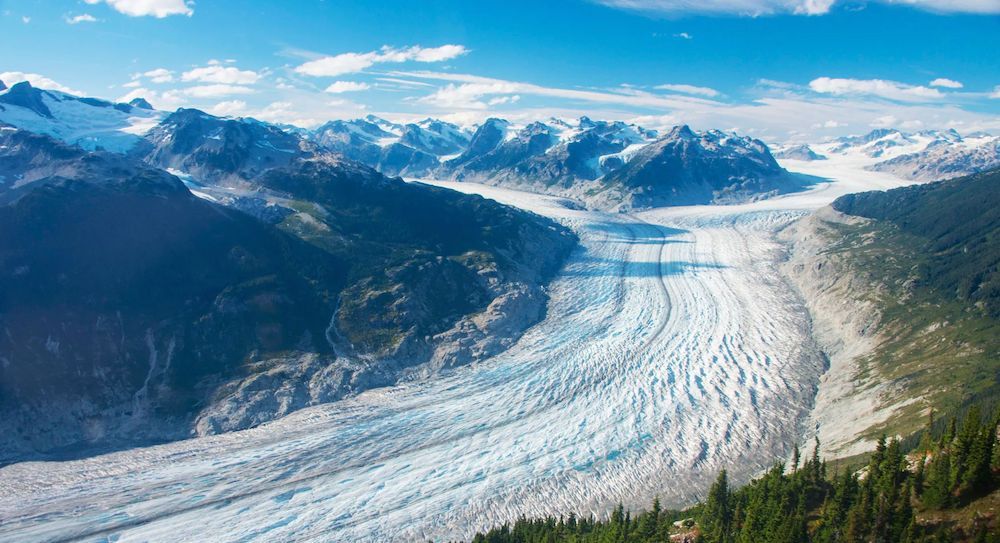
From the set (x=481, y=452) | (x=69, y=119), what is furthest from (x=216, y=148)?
(x=481, y=452)

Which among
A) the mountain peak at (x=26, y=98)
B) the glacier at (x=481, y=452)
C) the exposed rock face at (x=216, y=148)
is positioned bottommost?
the glacier at (x=481, y=452)

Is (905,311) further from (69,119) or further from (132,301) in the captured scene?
(69,119)

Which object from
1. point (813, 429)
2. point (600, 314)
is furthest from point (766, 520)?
point (600, 314)

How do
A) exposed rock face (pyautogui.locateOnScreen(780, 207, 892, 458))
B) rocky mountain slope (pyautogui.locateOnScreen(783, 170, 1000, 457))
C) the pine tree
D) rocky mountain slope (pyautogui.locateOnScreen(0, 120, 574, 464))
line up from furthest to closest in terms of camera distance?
1. rocky mountain slope (pyautogui.locateOnScreen(0, 120, 574, 464))
2. exposed rock face (pyautogui.locateOnScreen(780, 207, 892, 458))
3. rocky mountain slope (pyautogui.locateOnScreen(783, 170, 1000, 457))
4. the pine tree

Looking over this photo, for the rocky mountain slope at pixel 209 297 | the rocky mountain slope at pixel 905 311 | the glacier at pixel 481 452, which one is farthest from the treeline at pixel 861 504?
the rocky mountain slope at pixel 209 297

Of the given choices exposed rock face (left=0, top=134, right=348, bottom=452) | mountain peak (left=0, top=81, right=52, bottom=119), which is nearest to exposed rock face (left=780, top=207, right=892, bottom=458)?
exposed rock face (left=0, top=134, right=348, bottom=452)

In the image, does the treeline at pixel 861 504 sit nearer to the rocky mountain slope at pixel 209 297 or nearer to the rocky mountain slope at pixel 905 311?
the rocky mountain slope at pixel 905 311

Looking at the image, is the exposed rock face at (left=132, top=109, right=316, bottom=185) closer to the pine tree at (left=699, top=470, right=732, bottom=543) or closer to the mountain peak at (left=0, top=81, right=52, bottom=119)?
the mountain peak at (left=0, top=81, right=52, bottom=119)

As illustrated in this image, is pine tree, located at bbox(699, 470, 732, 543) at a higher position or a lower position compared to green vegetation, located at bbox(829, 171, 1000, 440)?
lower
